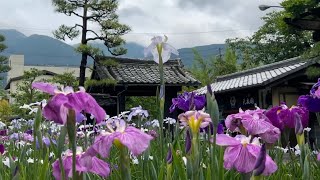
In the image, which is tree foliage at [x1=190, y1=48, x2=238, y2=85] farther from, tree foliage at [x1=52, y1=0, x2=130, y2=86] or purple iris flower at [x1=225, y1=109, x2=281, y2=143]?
purple iris flower at [x1=225, y1=109, x2=281, y2=143]

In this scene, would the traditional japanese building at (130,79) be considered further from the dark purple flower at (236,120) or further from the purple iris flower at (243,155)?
the purple iris flower at (243,155)

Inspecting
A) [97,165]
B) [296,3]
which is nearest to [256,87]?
[296,3]

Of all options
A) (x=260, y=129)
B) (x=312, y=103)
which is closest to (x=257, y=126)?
(x=260, y=129)

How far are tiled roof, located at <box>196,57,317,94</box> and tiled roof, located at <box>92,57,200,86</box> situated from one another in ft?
3.61

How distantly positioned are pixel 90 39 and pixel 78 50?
4.14 ft

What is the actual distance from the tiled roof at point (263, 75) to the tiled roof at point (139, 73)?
3.61ft

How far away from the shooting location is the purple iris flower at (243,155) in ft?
2.91

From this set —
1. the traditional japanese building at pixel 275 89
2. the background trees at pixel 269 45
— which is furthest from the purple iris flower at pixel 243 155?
the background trees at pixel 269 45

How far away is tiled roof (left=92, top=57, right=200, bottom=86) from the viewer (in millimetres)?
14016

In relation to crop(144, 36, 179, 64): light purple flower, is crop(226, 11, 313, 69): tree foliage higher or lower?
higher

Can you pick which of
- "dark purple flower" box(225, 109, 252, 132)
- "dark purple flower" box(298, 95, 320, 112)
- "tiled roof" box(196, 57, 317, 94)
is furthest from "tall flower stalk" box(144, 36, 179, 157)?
"tiled roof" box(196, 57, 317, 94)

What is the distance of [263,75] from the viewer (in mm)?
14891

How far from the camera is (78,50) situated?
1404 cm

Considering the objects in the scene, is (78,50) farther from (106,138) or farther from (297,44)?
(297,44)
